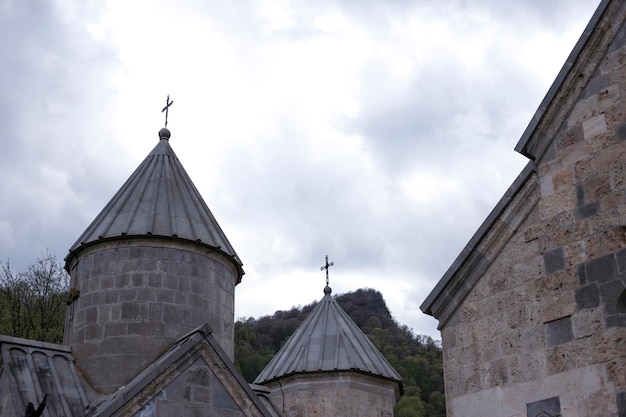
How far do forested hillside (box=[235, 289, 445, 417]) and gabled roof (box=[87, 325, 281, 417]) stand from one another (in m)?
17.3

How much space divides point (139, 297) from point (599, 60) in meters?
6.61

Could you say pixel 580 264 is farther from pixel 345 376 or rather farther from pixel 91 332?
pixel 345 376

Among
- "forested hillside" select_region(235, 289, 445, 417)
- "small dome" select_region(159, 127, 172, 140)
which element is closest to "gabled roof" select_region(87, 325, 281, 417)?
"small dome" select_region(159, 127, 172, 140)

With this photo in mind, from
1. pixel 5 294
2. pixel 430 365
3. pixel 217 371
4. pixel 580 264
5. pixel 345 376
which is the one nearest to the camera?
pixel 580 264

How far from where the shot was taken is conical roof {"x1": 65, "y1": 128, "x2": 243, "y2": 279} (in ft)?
35.9

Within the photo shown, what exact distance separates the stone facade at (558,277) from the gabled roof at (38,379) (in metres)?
4.69

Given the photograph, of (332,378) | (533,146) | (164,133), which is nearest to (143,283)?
(164,133)

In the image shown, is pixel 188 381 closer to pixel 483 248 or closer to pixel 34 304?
pixel 483 248

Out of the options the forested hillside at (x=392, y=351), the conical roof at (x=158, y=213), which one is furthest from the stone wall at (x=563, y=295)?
the forested hillside at (x=392, y=351)

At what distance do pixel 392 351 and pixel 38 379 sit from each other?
2899 centimetres

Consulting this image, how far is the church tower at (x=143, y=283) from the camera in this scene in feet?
33.6

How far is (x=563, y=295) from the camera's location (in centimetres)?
638

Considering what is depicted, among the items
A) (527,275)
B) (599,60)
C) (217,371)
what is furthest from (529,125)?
(217,371)

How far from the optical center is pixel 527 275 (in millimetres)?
6723
